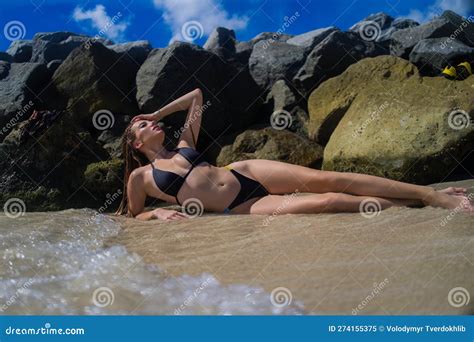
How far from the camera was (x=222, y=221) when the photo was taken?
13.7ft

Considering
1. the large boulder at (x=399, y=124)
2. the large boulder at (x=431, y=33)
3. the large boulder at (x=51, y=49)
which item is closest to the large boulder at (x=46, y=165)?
the large boulder at (x=399, y=124)

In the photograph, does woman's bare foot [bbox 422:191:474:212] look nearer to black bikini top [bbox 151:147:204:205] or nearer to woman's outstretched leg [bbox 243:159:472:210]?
woman's outstretched leg [bbox 243:159:472:210]

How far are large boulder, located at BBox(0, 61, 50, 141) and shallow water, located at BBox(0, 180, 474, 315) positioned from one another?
4775 millimetres

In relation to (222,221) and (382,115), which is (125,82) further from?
(222,221)

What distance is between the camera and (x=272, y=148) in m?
7.33

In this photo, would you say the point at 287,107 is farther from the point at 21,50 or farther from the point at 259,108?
the point at 21,50

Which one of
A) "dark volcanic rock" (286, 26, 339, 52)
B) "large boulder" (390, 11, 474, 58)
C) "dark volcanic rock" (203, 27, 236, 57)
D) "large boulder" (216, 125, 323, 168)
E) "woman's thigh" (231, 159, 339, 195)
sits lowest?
"woman's thigh" (231, 159, 339, 195)

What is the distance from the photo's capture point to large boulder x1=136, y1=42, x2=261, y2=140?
8430 mm

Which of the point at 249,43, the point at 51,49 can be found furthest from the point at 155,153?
the point at 249,43

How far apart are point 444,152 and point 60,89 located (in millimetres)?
6446

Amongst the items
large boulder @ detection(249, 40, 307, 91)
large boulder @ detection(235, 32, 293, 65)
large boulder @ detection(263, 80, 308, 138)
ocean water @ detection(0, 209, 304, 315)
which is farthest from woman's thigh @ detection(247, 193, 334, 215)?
large boulder @ detection(235, 32, 293, 65)

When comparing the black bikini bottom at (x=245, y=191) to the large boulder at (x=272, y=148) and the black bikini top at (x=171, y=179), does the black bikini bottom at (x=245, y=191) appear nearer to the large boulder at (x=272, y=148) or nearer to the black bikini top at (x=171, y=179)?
the black bikini top at (x=171, y=179)

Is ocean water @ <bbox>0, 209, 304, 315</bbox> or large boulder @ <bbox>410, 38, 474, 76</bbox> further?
large boulder @ <bbox>410, 38, 474, 76</bbox>

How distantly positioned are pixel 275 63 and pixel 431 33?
3555 mm
